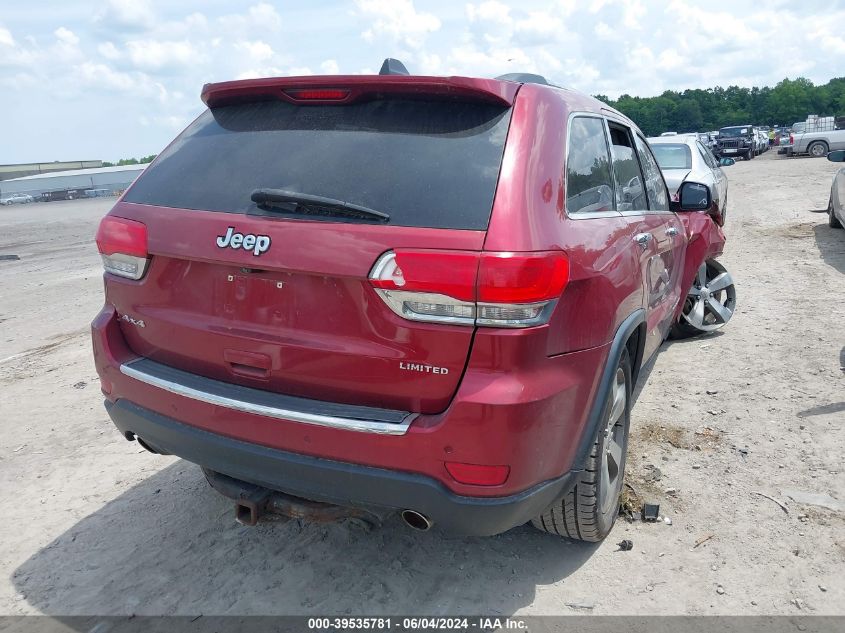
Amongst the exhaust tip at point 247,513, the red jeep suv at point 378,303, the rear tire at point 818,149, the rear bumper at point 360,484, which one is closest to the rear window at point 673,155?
the red jeep suv at point 378,303

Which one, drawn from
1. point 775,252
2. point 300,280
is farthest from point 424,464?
point 775,252

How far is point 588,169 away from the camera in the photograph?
2844 millimetres

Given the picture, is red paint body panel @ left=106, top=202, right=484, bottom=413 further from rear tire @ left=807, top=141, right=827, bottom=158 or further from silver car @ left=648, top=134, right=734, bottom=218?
rear tire @ left=807, top=141, right=827, bottom=158

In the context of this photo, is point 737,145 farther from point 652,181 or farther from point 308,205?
point 308,205

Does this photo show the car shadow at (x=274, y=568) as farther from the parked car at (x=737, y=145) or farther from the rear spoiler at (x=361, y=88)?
the parked car at (x=737, y=145)

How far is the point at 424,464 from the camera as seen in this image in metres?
2.20

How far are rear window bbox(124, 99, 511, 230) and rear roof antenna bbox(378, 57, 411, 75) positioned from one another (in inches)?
9.7

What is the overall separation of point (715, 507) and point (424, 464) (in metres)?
1.88

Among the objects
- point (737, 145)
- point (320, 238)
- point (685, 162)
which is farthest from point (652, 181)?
point (737, 145)

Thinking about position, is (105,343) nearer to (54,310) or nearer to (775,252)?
(54,310)

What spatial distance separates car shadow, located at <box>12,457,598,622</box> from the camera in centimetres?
274

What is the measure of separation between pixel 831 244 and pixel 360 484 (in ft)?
33.0

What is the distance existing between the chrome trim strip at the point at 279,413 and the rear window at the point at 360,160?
0.66m

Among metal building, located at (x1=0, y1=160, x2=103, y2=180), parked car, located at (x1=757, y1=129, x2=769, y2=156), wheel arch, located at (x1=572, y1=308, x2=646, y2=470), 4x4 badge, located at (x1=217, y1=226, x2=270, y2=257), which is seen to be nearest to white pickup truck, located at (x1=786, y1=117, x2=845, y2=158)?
parked car, located at (x1=757, y1=129, x2=769, y2=156)
